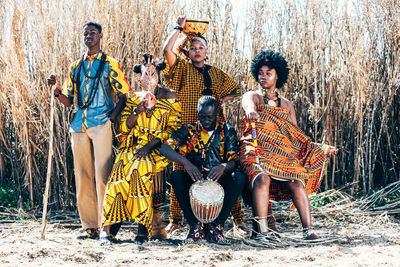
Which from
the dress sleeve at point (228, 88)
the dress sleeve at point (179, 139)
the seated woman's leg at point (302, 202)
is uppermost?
the dress sleeve at point (228, 88)

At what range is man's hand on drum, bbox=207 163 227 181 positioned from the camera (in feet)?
10.5

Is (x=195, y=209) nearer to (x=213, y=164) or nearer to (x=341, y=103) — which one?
(x=213, y=164)

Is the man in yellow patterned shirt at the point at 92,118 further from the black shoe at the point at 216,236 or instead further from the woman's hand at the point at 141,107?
the black shoe at the point at 216,236

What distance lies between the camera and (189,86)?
371cm

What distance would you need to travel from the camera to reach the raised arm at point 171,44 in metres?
3.60

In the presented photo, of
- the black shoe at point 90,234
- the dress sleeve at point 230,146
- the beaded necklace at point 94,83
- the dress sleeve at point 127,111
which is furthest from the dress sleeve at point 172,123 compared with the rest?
the black shoe at point 90,234

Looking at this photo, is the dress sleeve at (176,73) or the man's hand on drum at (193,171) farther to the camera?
the dress sleeve at (176,73)

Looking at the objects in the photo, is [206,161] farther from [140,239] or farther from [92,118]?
[92,118]

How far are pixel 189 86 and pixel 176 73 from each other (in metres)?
0.16

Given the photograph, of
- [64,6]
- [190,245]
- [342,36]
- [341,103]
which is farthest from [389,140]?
[64,6]

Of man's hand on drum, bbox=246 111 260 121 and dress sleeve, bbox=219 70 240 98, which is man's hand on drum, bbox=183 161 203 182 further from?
dress sleeve, bbox=219 70 240 98

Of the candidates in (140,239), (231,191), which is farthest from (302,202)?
(140,239)

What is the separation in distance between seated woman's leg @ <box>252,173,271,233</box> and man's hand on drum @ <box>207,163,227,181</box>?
0.28 m

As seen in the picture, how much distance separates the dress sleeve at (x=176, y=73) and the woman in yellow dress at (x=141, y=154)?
19cm
